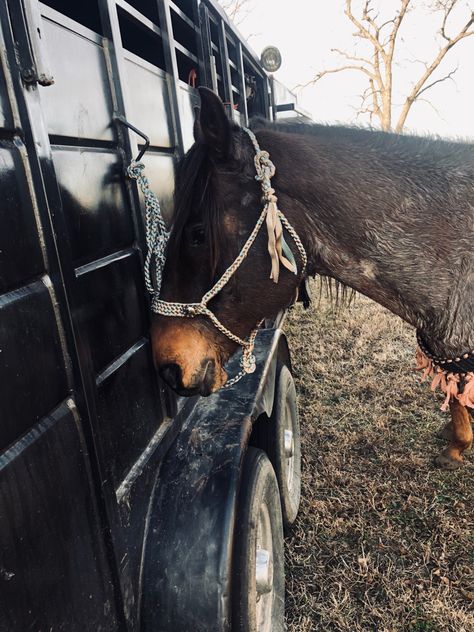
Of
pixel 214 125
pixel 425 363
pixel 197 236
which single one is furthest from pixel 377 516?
pixel 214 125

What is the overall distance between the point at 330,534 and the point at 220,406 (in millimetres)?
1142

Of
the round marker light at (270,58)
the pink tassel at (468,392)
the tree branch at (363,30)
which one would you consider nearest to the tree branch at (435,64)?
the tree branch at (363,30)

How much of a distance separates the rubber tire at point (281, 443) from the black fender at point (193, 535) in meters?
0.63

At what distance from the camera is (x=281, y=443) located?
232 cm

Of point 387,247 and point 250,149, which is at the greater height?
point 250,149

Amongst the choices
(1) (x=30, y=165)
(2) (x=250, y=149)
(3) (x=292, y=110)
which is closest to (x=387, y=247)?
(2) (x=250, y=149)

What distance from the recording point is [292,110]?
7.52 meters

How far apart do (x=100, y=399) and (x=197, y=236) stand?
25.8 inches

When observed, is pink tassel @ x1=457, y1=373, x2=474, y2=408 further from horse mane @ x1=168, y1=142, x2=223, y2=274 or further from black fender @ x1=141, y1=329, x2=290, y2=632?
horse mane @ x1=168, y1=142, x2=223, y2=274

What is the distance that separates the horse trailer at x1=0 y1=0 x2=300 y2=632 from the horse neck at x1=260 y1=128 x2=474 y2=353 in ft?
1.84

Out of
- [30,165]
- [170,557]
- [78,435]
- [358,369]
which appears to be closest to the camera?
[30,165]

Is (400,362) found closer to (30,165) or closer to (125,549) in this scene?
(125,549)

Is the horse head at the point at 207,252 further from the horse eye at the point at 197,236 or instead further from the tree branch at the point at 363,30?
the tree branch at the point at 363,30

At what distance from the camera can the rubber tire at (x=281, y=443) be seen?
2.25 m
